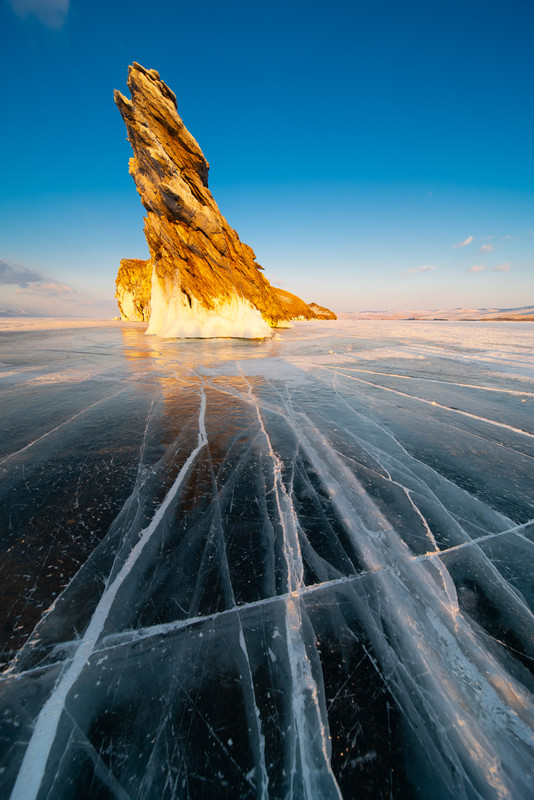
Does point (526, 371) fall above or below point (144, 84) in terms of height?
below

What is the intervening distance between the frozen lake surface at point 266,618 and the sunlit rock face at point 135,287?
184 feet

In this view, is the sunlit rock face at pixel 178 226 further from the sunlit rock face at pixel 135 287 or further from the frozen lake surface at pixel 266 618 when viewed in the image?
the sunlit rock face at pixel 135 287

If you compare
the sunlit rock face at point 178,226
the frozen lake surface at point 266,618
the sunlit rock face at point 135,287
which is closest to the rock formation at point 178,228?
the sunlit rock face at point 178,226

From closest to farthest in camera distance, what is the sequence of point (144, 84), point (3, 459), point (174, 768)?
1. point (174, 768)
2. point (3, 459)
3. point (144, 84)

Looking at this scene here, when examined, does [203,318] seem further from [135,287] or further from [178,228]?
[135,287]

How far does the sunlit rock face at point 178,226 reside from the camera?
52.3ft

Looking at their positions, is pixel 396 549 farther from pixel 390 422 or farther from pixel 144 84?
pixel 144 84

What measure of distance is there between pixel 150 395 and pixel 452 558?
5170 mm

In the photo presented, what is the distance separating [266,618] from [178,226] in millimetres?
20595

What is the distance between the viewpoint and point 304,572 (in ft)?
5.87

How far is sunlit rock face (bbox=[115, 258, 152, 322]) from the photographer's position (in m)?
52.0

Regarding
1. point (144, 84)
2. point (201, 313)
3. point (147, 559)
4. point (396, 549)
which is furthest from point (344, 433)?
point (144, 84)

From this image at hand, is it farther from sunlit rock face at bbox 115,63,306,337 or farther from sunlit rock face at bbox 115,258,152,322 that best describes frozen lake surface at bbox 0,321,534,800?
sunlit rock face at bbox 115,258,152,322

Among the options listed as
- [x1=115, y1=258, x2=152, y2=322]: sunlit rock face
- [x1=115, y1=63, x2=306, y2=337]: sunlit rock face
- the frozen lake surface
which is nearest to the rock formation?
[x1=115, y1=63, x2=306, y2=337]: sunlit rock face
